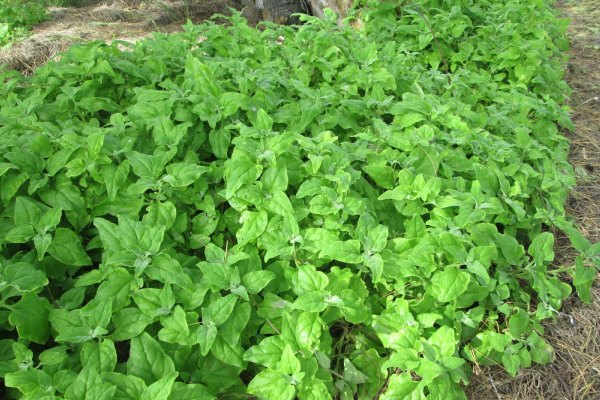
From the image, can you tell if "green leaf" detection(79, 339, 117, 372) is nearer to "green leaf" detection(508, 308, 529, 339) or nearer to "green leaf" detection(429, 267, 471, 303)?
"green leaf" detection(429, 267, 471, 303)

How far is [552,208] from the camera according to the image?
2816 mm

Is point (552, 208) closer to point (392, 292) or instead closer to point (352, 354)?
point (392, 292)

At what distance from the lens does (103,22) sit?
21.6 ft

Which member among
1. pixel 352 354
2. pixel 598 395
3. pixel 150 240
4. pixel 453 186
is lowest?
pixel 598 395

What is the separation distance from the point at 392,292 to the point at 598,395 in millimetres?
1091

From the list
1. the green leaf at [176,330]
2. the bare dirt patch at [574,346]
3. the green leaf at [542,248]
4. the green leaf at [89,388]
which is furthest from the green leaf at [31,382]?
the green leaf at [542,248]

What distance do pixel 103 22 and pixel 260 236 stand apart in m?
5.71

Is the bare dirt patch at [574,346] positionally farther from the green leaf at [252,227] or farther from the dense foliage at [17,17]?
the dense foliage at [17,17]

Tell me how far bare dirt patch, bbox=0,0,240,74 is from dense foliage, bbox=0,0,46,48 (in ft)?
0.48

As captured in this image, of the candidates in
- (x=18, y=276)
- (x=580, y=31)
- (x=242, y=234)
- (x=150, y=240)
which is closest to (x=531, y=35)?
(x=580, y=31)

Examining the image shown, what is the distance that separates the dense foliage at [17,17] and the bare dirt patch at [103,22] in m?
0.15

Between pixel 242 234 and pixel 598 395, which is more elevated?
pixel 242 234

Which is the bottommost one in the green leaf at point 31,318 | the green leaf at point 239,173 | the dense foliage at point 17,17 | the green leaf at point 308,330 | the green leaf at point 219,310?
the green leaf at point 308,330

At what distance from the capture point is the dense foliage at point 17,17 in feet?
21.3
